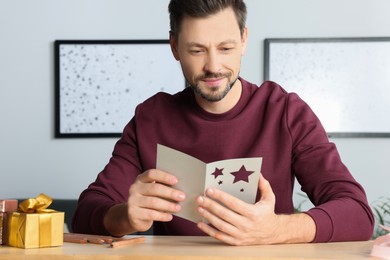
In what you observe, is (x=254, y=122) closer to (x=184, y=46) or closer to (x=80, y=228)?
(x=184, y=46)

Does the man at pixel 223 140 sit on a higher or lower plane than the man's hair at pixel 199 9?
lower

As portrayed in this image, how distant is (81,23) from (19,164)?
109 cm

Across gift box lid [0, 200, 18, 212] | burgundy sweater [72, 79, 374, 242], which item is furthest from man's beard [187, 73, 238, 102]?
gift box lid [0, 200, 18, 212]

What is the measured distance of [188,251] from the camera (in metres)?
1.61

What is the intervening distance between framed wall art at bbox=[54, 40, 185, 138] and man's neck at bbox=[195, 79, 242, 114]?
2501 mm

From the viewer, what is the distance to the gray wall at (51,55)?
4.70 meters

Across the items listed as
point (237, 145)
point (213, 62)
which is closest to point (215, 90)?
point (213, 62)

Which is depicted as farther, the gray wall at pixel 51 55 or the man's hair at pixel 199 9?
the gray wall at pixel 51 55

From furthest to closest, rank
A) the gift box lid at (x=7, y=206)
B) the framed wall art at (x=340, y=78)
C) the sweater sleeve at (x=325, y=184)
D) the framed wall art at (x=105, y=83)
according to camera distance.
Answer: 1. the framed wall art at (x=105, y=83)
2. the framed wall art at (x=340, y=78)
3. the sweater sleeve at (x=325, y=184)
4. the gift box lid at (x=7, y=206)

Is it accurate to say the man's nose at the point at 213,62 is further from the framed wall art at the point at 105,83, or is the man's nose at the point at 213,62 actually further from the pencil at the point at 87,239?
the framed wall art at the point at 105,83

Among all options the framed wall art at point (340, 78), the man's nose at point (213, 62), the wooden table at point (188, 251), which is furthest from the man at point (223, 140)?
the framed wall art at point (340, 78)

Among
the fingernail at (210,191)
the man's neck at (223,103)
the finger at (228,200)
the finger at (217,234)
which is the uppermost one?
the man's neck at (223,103)

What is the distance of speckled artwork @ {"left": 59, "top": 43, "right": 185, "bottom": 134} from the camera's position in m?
4.83

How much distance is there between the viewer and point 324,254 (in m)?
1.59
